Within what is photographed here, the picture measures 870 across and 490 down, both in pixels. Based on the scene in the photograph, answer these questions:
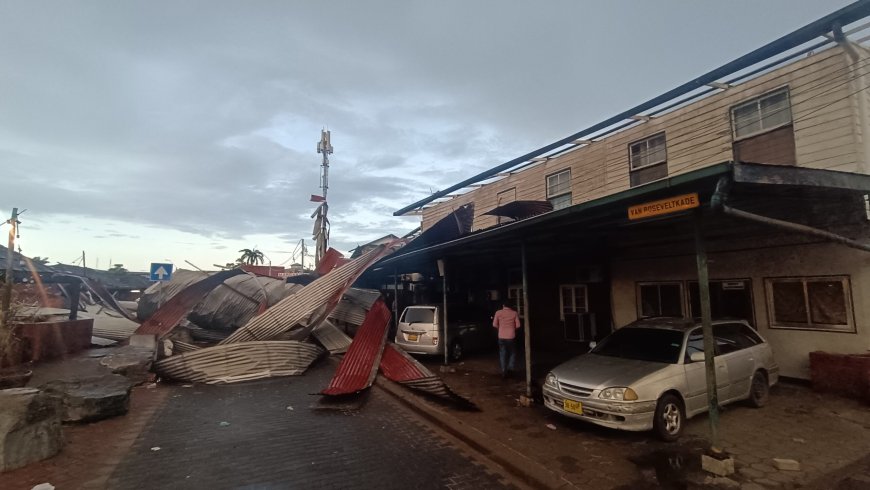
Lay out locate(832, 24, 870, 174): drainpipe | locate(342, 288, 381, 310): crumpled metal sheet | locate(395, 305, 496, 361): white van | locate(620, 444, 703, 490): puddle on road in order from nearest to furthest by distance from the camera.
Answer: locate(620, 444, 703, 490): puddle on road
locate(832, 24, 870, 174): drainpipe
locate(395, 305, 496, 361): white van
locate(342, 288, 381, 310): crumpled metal sheet

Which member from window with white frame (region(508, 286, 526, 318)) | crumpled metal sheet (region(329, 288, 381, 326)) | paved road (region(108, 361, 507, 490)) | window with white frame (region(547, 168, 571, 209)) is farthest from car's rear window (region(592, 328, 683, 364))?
crumpled metal sheet (region(329, 288, 381, 326))

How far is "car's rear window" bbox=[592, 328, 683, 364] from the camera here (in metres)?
6.23

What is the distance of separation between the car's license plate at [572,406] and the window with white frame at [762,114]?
7.14 meters

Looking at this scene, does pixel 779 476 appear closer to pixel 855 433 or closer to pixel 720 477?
pixel 720 477

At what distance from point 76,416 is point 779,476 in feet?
30.8

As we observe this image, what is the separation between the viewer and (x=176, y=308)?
46.3 ft

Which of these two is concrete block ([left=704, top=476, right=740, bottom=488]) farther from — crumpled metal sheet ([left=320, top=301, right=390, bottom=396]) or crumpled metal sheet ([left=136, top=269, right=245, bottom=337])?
crumpled metal sheet ([left=136, top=269, right=245, bottom=337])

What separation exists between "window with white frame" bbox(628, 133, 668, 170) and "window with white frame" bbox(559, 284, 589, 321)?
3698 mm

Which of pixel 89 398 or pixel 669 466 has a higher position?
pixel 89 398

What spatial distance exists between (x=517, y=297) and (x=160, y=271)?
13.1 metres

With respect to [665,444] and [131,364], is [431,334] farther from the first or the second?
[131,364]

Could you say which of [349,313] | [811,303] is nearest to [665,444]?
[811,303]

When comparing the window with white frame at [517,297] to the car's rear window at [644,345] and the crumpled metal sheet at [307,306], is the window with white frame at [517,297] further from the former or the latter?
the car's rear window at [644,345]

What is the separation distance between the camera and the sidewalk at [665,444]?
454 centimetres
